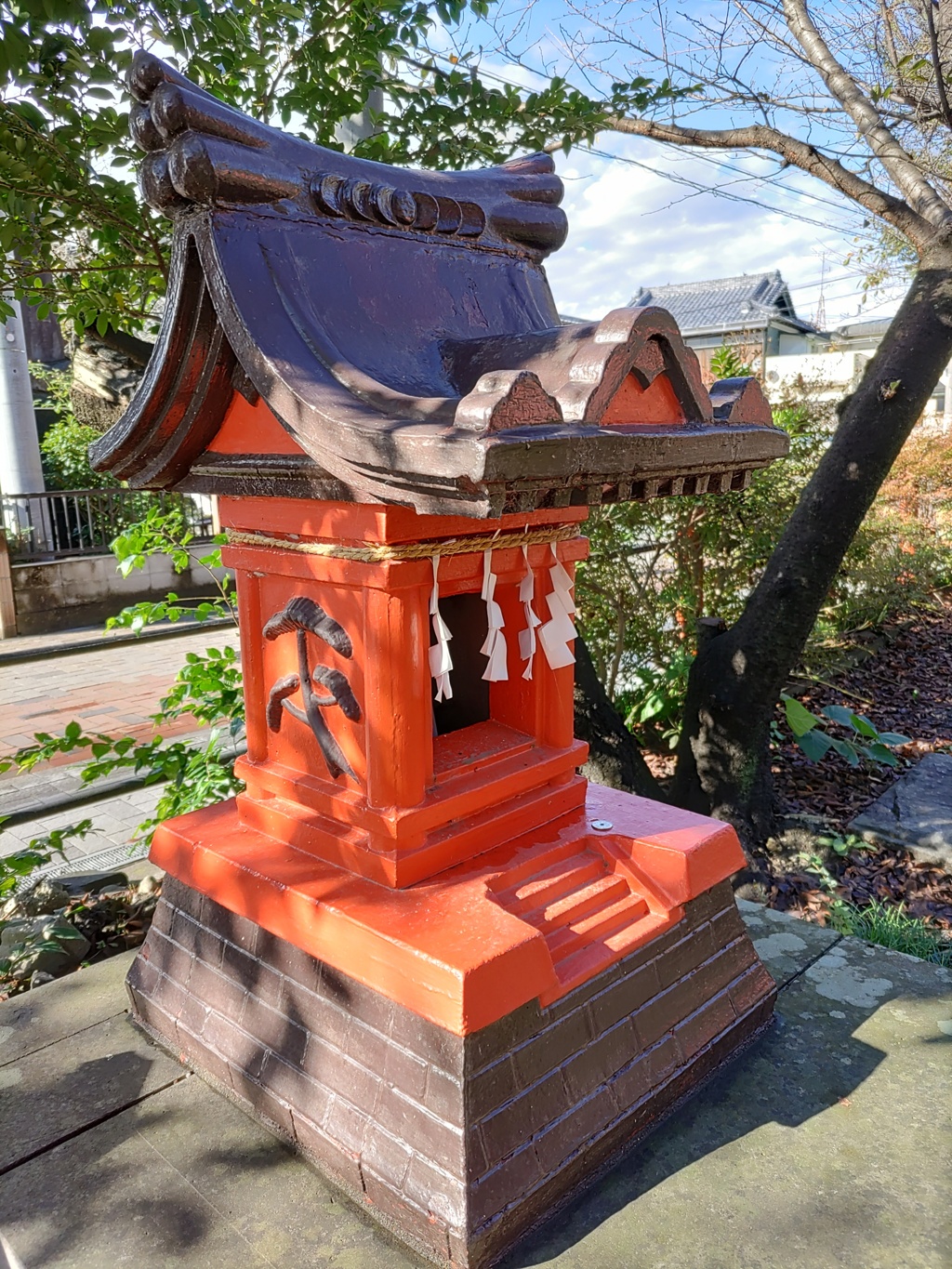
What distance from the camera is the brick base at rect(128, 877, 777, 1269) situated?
6.43ft

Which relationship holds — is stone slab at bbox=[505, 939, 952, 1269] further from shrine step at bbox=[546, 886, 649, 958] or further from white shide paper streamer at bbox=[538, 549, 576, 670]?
white shide paper streamer at bbox=[538, 549, 576, 670]

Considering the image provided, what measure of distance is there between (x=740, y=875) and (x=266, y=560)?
11.3 feet

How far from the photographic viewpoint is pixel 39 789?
21.3ft

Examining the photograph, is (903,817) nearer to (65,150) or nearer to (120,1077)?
(120,1077)

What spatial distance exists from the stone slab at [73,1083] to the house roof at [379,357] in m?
1.76

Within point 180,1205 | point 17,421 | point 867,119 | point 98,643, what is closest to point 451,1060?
point 180,1205

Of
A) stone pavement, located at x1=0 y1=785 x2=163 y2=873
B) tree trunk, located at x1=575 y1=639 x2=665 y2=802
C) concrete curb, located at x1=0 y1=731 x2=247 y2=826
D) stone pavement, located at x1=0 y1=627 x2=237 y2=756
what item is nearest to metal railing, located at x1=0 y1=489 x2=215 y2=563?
stone pavement, located at x1=0 y1=627 x2=237 y2=756

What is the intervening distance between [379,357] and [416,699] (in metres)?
0.88

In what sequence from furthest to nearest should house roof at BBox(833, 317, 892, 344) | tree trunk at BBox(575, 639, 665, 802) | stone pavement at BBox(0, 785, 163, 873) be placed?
house roof at BBox(833, 317, 892, 344) → stone pavement at BBox(0, 785, 163, 873) → tree trunk at BBox(575, 639, 665, 802)

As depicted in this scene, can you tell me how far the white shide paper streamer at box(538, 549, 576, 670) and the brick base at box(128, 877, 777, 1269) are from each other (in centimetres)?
86

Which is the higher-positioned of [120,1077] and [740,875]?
[120,1077]

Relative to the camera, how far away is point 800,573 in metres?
4.82

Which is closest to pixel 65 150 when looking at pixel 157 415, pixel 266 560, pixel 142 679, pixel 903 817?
pixel 157 415

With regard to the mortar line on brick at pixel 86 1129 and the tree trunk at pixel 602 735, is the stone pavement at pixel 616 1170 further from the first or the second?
the tree trunk at pixel 602 735
